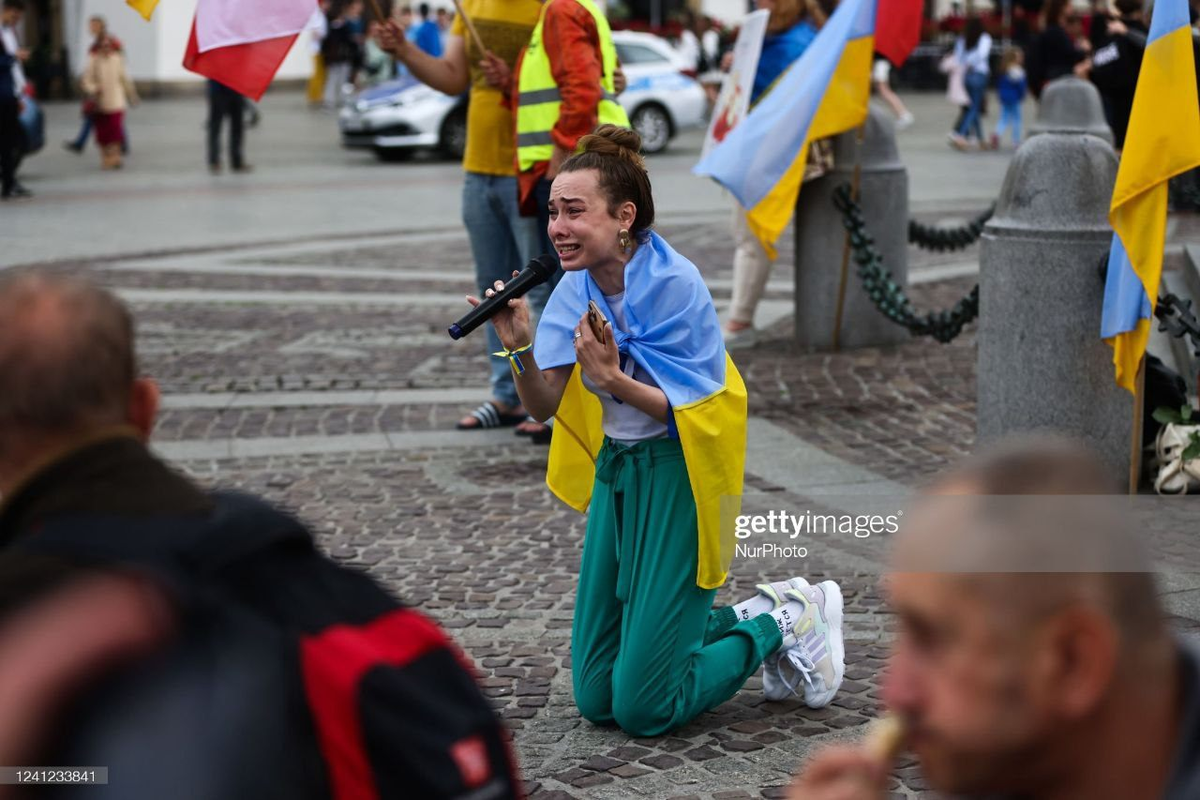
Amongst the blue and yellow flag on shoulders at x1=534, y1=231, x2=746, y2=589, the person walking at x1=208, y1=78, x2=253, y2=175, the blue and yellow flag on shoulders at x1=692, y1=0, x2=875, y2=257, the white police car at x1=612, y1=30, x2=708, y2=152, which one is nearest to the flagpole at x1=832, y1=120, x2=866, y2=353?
the blue and yellow flag on shoulders at x1=692, y1=0, x2=875, y2=257

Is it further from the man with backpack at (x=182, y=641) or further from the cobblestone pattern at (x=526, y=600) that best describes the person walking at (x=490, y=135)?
the man with backpack at (x=182, y=641)

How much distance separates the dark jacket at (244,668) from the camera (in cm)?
142

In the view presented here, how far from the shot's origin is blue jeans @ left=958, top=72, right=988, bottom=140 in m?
22.1

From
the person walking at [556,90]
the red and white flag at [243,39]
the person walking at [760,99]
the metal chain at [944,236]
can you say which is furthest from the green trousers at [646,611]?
the metal chain at [944,236]

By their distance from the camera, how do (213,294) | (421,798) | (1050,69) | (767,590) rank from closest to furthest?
1. (421,798)
2. (767,590)
3. (213,294)
4. (1050,69)

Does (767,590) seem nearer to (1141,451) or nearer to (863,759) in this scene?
(1141,451)

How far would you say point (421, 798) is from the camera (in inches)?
59.3

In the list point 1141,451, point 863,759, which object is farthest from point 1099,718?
point 1141,451

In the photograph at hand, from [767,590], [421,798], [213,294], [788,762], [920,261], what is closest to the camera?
[421,798]

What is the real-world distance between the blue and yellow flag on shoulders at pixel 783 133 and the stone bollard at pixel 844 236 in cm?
65

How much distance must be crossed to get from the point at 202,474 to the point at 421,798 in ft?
17.8

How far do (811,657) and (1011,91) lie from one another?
63.8 feet

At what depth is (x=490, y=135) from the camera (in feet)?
23.2

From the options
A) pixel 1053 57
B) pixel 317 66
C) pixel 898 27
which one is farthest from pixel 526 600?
pixel 317 66
